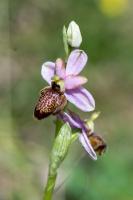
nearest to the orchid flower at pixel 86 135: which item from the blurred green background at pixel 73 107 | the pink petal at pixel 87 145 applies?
the pink petal at pixel 87 145

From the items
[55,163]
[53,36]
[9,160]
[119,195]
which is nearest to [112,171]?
[119,195]

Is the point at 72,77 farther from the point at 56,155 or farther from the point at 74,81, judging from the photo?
the point at 56,155

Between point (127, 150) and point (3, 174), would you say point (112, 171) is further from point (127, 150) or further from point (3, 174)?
point (3, 174)

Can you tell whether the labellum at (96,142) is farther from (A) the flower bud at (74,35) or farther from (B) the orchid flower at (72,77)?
(A) the flower bud at (74,35)

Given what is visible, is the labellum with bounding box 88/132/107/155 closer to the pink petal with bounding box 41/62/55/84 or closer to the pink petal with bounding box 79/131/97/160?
the pink petal with bounding box 79/131/97/160

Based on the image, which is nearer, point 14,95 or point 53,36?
point 14,95

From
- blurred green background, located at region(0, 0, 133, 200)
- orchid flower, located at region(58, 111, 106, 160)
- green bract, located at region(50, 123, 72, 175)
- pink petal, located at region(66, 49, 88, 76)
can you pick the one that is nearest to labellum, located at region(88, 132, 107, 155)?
orchid flower, located at region(58, 111, 106, 160)

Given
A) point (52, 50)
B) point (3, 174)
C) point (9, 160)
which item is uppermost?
point (52, 50)
